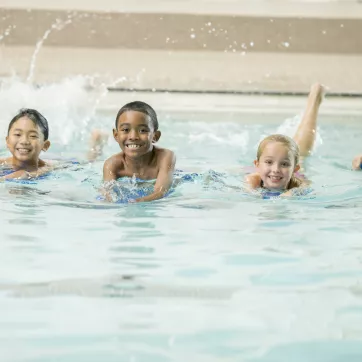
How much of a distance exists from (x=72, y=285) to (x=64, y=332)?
0.26 metres

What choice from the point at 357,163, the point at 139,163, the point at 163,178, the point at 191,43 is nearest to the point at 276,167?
the point at 163,178

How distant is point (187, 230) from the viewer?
7.39ft

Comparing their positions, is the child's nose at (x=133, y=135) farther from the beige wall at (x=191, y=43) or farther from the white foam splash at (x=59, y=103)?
the beige wall at (x=191, y=43)

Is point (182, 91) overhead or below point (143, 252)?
overhead

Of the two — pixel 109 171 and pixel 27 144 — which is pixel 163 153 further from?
pixel 27 144

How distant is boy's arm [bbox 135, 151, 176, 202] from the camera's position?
2721mm

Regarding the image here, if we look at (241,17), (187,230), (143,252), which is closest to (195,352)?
(143,252)

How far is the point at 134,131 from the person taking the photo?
2906 mm

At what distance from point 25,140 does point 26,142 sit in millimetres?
10

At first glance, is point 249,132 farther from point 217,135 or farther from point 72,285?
point 72,285

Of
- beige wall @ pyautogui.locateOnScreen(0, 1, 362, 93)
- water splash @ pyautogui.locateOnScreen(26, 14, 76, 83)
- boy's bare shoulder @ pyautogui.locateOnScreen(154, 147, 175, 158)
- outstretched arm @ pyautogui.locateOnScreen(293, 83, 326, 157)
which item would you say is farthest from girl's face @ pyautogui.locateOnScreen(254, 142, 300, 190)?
water splash @ pyautogui.locateOnScreen(26, 14, 76, 83)

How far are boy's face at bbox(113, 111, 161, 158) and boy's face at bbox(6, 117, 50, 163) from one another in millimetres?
528

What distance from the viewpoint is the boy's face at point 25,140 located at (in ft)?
10.7

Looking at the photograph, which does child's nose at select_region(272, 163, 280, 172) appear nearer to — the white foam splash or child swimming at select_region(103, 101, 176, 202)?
child swimming at select_region(103, 101, 176, 202)
